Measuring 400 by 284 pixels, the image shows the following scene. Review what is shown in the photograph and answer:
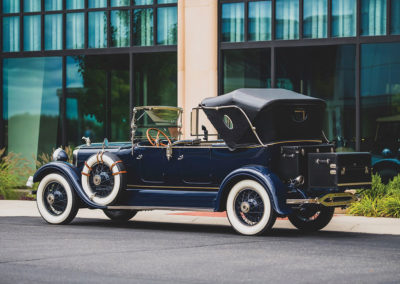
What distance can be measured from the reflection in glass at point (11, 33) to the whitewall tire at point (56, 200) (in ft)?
27.1

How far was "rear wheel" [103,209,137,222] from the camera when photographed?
1332 centimetres

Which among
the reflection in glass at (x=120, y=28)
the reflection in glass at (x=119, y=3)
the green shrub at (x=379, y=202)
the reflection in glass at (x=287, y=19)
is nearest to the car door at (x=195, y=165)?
the green shrub at (x=379, y=202)

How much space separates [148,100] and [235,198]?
8.15 m

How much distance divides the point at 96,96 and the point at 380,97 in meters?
7.20

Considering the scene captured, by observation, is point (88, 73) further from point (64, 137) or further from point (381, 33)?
point (381, 33)

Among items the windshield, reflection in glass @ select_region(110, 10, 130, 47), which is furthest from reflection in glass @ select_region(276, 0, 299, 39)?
the windshield

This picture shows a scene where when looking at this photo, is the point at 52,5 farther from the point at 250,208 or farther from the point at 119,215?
the point at 250,208

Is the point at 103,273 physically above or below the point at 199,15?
below

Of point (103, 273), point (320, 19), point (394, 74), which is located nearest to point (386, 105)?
point (394, 74)

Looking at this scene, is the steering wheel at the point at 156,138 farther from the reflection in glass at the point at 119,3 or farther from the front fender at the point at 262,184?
the reflection in glass at the point at 119,3

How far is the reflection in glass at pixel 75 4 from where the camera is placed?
62.7ft

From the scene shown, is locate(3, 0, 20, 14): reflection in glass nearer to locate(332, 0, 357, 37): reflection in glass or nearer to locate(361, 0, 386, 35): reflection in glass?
locate(332, 0, 357, 37): reflection in glass

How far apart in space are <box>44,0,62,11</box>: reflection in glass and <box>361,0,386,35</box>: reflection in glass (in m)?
7.79

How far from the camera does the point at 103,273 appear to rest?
770cm
